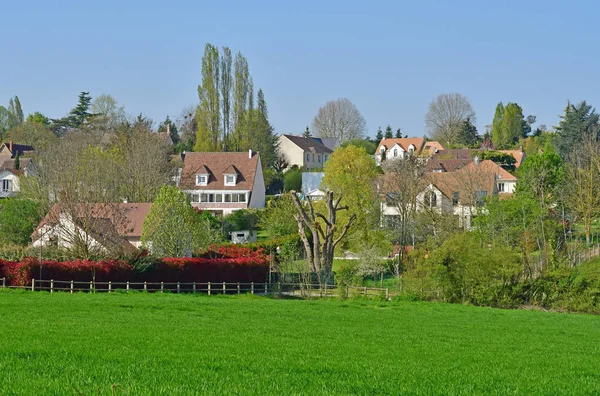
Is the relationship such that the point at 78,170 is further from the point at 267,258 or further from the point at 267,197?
the point at 267,197

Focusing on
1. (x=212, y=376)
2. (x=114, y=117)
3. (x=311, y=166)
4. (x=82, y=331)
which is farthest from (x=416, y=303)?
(x=114, y=117)

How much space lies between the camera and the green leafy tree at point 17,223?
5834 cm

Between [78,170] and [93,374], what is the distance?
172 ft

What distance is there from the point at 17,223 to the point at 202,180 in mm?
35961

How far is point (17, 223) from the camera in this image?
58.7 metres

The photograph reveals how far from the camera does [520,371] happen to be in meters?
16.9

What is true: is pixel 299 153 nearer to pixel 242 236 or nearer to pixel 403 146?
pixel 403 146

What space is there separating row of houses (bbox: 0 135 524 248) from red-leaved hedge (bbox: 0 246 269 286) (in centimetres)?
408

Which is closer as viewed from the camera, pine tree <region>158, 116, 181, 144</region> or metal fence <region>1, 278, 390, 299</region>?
metal fence <region>1, 278, 390, 299</region>

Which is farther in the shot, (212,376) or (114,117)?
(114,117)

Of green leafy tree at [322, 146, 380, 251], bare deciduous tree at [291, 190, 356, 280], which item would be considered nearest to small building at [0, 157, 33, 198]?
green leafy tree at [322, 146, 380, 251]

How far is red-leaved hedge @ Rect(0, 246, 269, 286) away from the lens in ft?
134

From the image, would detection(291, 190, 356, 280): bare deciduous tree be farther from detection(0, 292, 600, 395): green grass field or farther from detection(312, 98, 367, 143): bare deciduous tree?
detection(312, 98, 367, 143): bare deciduous tree

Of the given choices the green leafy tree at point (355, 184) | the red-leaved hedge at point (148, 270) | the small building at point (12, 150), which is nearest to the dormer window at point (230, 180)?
the green leafy tree at point (355, 184)
